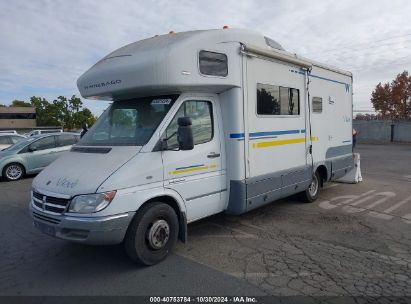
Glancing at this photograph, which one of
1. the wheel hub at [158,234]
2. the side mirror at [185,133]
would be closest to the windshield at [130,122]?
the side mirror at [185,133]

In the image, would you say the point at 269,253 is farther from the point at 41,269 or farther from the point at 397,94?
the point at 397,94

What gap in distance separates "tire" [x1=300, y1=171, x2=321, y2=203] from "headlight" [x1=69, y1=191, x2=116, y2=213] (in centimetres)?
503

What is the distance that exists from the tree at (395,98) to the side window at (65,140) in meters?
41.5

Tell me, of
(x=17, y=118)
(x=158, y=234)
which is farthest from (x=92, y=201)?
(x=17, y=118)

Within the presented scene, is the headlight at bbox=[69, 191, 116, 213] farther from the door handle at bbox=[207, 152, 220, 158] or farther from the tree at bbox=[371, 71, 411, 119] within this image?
the tree at bbox=[371, 71, 411, 119]

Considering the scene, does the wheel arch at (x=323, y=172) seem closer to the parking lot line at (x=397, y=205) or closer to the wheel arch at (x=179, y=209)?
the parking lot line at (x=397, y=205)

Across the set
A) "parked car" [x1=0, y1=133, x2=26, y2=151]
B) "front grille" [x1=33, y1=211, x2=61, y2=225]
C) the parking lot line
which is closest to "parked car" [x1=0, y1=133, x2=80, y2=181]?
"parked car" [x1=0, y1=133, x2=26, y2=151]

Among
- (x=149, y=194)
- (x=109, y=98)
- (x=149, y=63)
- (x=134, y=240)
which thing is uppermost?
(x=149, y=63)

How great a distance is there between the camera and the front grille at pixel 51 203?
452 cm

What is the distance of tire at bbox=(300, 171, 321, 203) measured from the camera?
8.17 meters

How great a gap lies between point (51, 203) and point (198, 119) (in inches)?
92.2

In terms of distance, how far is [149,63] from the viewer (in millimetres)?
5012

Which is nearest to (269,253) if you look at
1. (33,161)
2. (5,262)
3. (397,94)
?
(5,262)

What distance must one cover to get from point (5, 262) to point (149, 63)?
3.41 m
